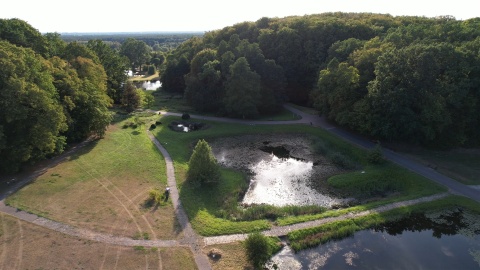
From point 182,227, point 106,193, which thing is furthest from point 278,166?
point 106,193

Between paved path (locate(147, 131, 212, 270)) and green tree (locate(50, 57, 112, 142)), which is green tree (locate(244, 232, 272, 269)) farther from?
green tree (locate(50, 57, 112, 142))

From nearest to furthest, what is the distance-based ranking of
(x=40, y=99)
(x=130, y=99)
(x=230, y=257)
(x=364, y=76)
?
(x=230, y=257), (x=40, y=99), (x=364, y=76), (x=130, y=99)

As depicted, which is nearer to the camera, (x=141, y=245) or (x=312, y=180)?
(x=141, y=245)

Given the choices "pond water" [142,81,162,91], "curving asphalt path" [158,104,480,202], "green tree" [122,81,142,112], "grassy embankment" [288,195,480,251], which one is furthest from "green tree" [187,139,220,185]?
"pond water" [142,81,162,91]

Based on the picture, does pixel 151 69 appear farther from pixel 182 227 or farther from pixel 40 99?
pixel 182 227

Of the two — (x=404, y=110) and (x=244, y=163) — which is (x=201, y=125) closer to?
(x=244, y=163)

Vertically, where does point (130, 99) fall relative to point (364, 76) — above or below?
below

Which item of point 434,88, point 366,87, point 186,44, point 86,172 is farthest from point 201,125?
point 186,44
